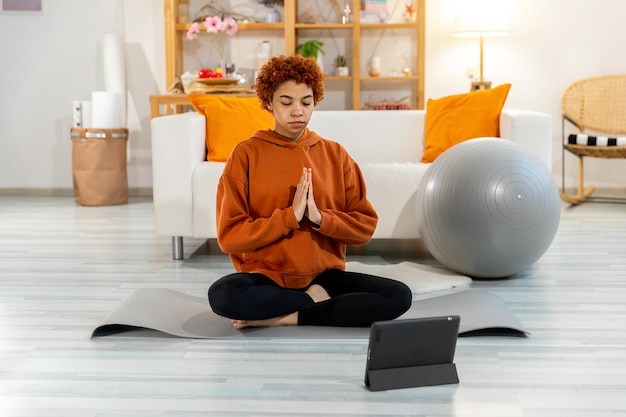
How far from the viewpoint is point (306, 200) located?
2.58m

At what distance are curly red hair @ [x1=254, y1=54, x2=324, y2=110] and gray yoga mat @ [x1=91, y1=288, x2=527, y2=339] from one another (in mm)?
730

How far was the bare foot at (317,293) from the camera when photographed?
268cm

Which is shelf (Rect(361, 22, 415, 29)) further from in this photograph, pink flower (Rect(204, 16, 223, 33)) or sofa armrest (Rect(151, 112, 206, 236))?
sofa armrest (Rect(151, 112, 206, 236))

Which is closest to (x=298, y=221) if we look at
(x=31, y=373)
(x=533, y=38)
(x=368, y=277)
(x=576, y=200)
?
(x=368, y=277)

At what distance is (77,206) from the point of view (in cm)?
602

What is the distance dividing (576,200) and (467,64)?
1286 mm

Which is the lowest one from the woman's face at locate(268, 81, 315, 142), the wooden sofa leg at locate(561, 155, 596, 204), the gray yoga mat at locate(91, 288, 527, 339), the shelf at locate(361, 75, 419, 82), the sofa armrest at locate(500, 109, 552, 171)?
the gray yoga mat at locate(91, 288, 527, 339)

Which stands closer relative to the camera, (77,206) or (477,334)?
(477,334)

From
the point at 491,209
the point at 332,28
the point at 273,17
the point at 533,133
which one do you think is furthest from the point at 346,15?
the point at 491,209

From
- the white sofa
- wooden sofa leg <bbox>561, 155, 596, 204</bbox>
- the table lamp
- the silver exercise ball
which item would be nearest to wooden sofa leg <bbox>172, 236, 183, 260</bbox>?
the white sofa

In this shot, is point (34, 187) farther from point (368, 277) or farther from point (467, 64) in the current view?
point (368, 277)

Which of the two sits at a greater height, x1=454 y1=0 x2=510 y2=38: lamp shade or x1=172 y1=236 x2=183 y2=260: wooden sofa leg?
x1=454 y1=0 x2=510 y2=38: lamp shade

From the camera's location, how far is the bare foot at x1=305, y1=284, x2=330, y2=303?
2676mm

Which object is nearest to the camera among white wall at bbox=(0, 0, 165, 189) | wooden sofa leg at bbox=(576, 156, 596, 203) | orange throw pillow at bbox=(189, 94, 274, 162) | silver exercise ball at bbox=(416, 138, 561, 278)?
silver exercise ball at bbox=(416, 138, 561, 278)
